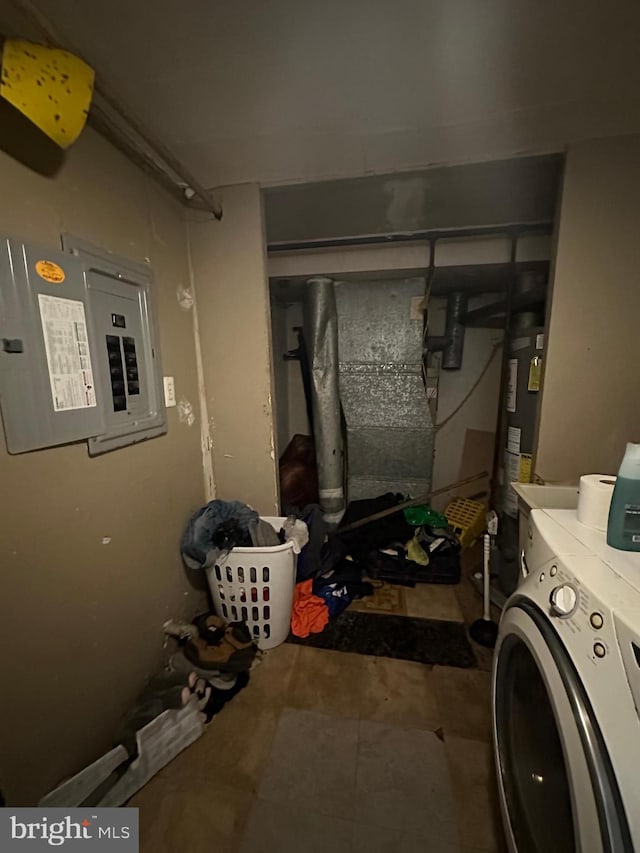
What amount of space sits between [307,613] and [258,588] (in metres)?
0.35

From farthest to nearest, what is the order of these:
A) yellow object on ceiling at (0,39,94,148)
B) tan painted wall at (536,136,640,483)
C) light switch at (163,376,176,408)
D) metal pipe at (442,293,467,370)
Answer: metal pipe at (442,293,467,370) < light switch at (163,376,176,408) < tan painted wall at (536,136,640,483) < yellow object on ceiling at (0,39,94,148)

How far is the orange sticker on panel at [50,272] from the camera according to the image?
80 cm

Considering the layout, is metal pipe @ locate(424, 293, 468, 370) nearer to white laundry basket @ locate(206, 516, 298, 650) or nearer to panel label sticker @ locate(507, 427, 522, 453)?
panel label sticker @ locate(507, 427, 522, 453)

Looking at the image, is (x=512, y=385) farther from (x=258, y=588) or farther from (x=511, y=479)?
(x=258, y=588)

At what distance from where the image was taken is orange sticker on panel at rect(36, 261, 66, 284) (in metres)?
0.80

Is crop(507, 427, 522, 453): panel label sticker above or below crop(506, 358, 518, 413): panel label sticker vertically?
below

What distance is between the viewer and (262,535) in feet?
4.55

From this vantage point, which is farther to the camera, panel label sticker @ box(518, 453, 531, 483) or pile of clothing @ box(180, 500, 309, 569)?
panel label sticker @ box(518, 453, 531, 483)

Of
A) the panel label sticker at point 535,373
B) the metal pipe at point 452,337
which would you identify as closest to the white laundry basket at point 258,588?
the panel label sticker at point 535,373

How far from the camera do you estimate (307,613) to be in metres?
1.55

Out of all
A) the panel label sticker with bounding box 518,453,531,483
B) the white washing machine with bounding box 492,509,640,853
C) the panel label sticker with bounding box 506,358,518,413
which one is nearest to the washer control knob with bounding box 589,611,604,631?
the white washing machine with bounding box 492,509,640,853

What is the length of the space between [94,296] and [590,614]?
1.37 meters

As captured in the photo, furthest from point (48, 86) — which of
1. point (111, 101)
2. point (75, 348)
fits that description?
point (75, 348)

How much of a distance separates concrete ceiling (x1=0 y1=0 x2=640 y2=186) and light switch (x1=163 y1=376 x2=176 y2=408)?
0.84 metres
